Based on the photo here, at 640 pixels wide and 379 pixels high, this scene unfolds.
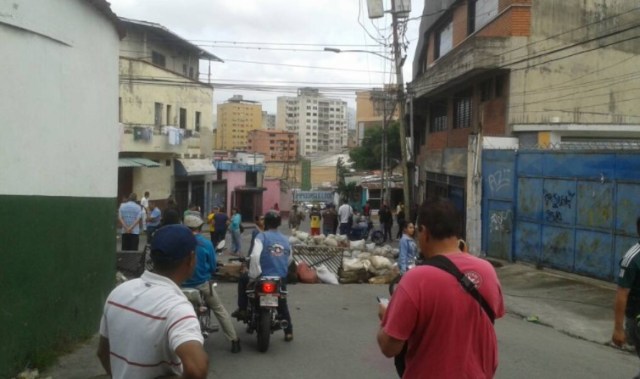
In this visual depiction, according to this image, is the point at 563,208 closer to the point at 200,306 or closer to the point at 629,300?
the point at 200,306

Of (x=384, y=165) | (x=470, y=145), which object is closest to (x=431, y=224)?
(x=470, y=145)

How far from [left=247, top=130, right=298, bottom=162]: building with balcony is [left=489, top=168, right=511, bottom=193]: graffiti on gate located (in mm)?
72870

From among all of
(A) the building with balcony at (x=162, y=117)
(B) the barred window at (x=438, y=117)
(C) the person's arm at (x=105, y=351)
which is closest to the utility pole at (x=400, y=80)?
(B) the barred window at (x=438, y=117)

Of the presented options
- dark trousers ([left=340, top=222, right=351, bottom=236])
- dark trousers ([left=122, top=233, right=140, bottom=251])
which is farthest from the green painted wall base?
→ dark trousers ([left=340, top=222, right=351, bottom=236])

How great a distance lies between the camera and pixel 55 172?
7258mm

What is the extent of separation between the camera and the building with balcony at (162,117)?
33906 mm

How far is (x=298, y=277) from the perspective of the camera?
14.9m

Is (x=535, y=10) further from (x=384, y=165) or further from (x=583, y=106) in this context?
(x=384, y=165)

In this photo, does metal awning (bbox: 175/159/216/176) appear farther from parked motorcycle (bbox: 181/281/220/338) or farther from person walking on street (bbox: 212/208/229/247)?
parked motorcycle (bbox: 181/281/220/338)

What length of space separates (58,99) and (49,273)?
174 centimetres

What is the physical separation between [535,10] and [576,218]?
9.37 meters

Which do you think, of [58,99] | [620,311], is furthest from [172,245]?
[58,99]

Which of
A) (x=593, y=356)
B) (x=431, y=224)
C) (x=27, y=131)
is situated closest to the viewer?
(x=431, y=224)

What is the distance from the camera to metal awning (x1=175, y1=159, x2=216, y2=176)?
128 ft
